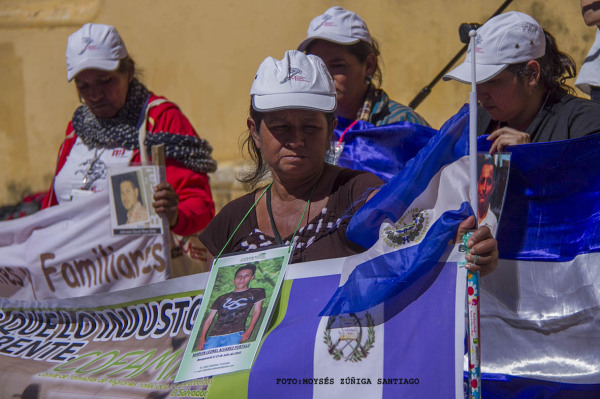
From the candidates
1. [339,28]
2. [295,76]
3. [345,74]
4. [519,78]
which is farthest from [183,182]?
[519,78]

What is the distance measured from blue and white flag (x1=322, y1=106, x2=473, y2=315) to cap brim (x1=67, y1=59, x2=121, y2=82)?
213 centimetres

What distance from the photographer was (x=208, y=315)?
96.3 inches

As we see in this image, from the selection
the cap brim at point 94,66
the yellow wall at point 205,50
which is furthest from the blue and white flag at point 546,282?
the yellow wall at point 205,50

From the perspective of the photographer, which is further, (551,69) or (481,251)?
(551,69)

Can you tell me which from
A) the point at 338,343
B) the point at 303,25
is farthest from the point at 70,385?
the point at 303,25

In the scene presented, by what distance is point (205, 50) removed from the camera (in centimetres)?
651

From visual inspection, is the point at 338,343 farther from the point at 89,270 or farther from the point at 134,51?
the point at 134,51

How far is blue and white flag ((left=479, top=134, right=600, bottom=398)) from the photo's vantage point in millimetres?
2439

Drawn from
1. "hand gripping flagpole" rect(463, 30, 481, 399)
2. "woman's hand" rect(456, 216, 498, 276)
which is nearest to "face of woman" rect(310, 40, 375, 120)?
"hand gripping flagpole" rect(463, 30, 481, 399)

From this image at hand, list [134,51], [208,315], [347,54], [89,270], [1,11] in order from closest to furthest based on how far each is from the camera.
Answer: [208,315]
[347,54]
[89,270]
[134,51]
[1,11]

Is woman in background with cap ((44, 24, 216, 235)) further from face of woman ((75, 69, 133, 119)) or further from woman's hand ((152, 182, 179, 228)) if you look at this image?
woman's hand ((152, 182, 179, 228))

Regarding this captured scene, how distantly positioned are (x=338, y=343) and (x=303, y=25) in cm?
425

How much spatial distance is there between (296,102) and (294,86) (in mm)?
53

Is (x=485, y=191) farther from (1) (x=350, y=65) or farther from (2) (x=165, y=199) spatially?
(2) (x=165, y=199)
